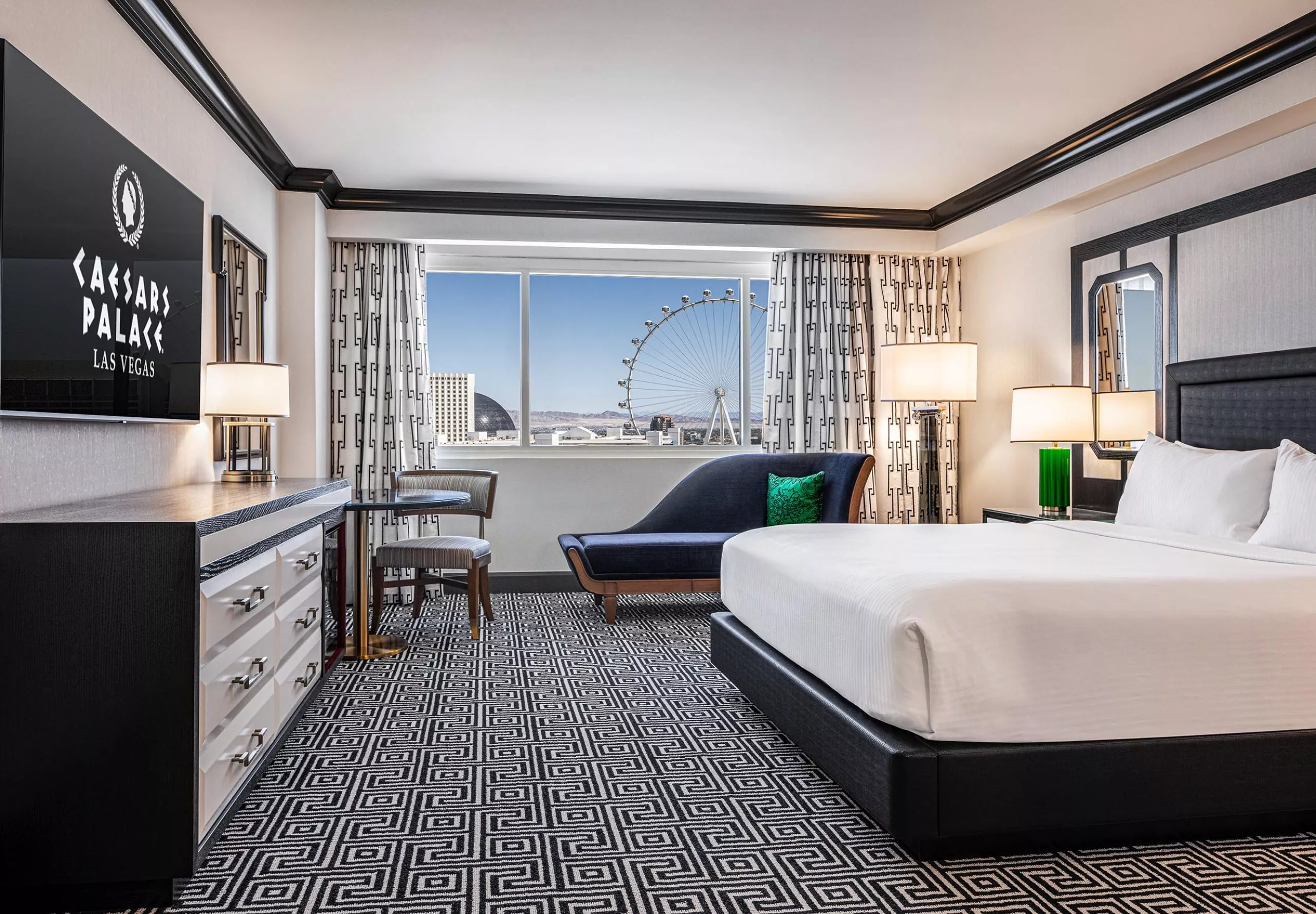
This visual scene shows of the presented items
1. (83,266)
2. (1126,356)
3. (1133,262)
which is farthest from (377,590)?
(1133,262)

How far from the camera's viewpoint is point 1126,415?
4609 mm

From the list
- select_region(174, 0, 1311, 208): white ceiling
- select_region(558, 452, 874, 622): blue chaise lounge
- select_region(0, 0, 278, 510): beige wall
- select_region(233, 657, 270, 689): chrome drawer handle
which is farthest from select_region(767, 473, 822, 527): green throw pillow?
A: select_region(233, 657, 270, 689): chrome drawer handle

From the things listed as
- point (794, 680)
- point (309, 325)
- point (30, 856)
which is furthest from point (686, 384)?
point (30, 856)

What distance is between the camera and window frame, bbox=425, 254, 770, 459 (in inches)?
246

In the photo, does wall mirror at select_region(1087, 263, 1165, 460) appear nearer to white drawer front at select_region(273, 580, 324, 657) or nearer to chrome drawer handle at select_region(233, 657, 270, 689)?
white drawer front at select_region(273, 580, 324, 657)

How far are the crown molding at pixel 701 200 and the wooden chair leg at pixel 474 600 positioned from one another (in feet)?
7.70

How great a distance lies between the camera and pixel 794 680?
2.73 m

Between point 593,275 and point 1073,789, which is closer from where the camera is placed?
point 1073,789

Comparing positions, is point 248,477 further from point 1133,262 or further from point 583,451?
point 1133,262

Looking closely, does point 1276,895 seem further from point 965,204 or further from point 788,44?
point 965,204

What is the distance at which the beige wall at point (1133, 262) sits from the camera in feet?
12.3

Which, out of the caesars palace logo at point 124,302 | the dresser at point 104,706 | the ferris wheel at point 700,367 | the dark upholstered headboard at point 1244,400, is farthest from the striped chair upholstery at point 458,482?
the dark upholstered headboard at point 1244,400

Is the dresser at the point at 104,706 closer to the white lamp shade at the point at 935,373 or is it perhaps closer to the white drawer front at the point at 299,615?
the white drawer front at the point at 299,615

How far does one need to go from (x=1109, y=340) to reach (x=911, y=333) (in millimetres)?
1726
